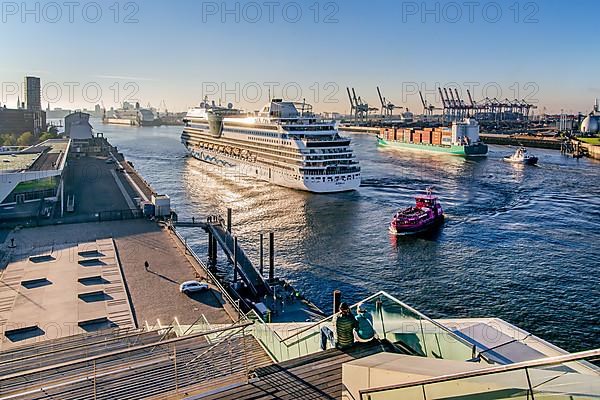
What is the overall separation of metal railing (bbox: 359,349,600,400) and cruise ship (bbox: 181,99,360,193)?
29.2 metres

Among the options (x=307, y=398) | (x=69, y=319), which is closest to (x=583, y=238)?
(x=69, y=319)

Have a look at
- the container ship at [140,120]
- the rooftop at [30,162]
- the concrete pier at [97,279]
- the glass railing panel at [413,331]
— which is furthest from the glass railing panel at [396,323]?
the container ship at [140,120]

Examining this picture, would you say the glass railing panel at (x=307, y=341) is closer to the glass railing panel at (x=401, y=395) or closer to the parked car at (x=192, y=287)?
the glass railing panel at (x=401, y=395)

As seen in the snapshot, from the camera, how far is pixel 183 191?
110 feet

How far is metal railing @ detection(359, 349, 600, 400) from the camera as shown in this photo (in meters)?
2.41

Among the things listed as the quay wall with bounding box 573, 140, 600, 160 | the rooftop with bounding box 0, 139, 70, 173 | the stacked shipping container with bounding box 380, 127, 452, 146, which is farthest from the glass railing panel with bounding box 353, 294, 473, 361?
the stacked shipping container with bounding box 380, 127, 452, 146

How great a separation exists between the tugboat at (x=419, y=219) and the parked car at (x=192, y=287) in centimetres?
1192

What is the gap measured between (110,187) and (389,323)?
25.2 metres

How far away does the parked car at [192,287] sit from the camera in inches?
449

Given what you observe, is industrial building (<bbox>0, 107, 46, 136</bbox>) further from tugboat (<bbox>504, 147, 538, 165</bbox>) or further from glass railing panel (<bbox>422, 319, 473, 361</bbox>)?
glass railing panel (<bbox>422, 319, 473, 361</bbox>)

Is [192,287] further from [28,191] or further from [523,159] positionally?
[523,159]

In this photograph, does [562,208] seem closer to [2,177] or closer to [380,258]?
[380,258]

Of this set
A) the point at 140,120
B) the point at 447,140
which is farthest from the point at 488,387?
the point at 140,120

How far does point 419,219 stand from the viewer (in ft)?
72.9
